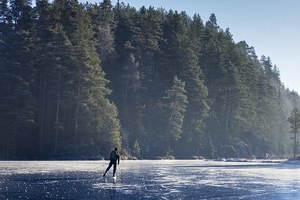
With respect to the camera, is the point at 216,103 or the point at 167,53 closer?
the point at 167,53

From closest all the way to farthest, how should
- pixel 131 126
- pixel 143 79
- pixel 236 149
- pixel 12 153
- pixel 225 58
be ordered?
pixel 12 153, pixel 131 126, pixel 143 79, pixel 236 149, pixel 225 58

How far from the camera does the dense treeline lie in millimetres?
68438

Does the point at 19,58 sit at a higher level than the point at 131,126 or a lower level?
higher

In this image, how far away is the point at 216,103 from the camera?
11169cm

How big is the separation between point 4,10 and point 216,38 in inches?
2742

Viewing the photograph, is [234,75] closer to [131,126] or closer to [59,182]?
[131,126]

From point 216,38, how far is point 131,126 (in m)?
52.9

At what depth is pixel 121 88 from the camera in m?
92.8

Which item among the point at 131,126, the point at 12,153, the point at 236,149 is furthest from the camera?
the point at 236,149

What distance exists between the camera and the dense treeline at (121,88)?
68.4m

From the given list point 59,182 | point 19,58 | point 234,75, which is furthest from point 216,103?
point 59,182

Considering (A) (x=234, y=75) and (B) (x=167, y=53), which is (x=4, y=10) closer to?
(B) (x=167, y=53)

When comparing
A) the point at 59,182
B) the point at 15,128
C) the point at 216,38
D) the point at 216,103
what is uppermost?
the point at 216,38

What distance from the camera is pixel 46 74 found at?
72.9 m
